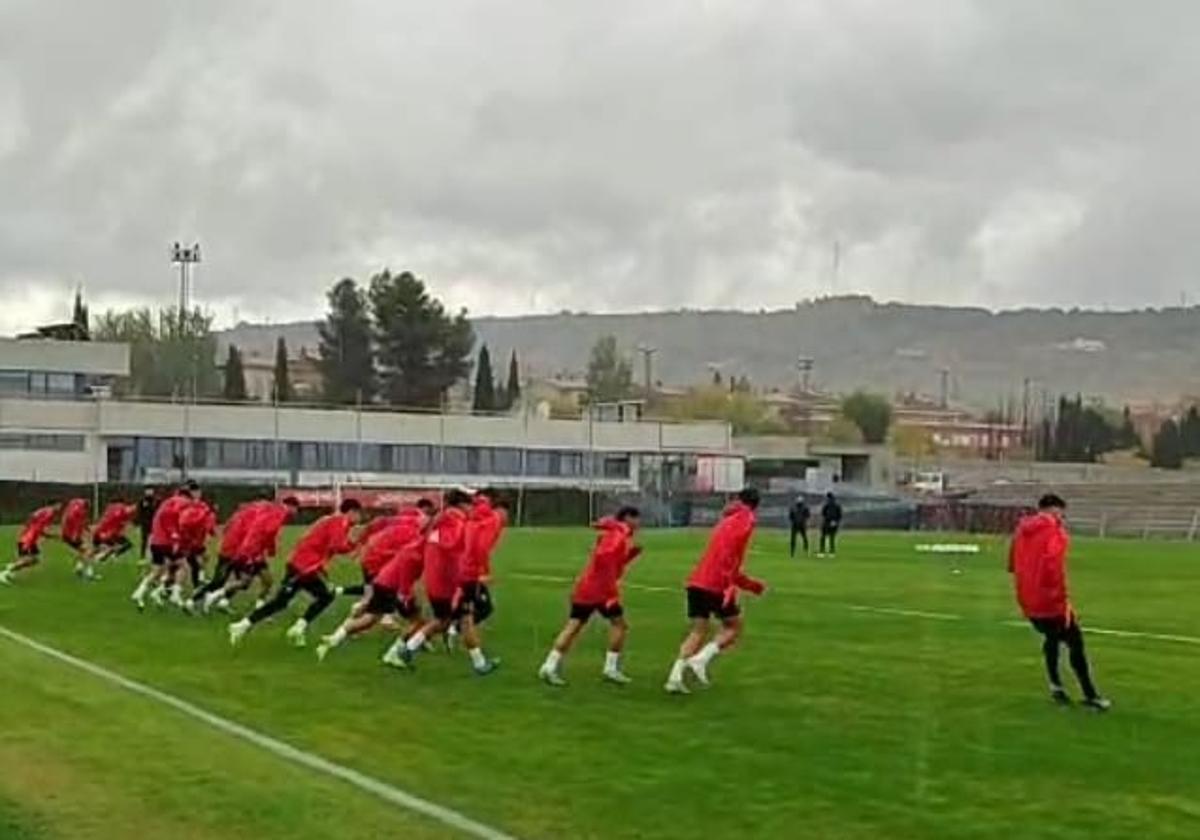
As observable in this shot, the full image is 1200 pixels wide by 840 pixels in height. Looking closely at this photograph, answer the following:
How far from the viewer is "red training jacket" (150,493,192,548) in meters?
35.4

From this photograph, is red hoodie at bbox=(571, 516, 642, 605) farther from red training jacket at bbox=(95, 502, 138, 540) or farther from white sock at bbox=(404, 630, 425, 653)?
red training jacket at bbox=(95, 502, 138, 540)

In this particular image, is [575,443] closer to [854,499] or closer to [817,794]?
[854,499]

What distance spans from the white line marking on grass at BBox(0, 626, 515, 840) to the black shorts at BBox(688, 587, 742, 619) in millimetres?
4889

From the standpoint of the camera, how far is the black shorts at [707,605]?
21359 millimetres

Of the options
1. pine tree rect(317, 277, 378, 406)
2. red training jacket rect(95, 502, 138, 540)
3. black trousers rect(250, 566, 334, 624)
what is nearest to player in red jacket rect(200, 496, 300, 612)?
black trousers rect(250, 566, 334, 624)

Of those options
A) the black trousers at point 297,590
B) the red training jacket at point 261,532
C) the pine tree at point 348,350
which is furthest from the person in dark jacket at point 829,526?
the pine tree at point 348,350

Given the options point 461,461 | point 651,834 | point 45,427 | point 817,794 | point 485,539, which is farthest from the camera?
point 461,461

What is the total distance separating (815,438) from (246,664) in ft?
561

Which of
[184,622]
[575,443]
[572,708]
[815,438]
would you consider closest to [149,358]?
[575,443]

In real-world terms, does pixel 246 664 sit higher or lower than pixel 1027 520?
lower

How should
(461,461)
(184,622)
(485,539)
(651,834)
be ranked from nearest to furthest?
(651,834), (485,539), (184,622), (461,461)

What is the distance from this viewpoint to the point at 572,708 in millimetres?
20406

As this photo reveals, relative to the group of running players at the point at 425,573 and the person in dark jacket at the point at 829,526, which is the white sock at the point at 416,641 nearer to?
the group of running players at the point at 425,573

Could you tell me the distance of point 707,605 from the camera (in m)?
21.4
